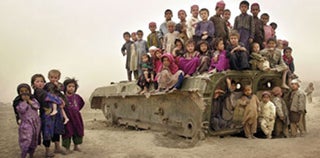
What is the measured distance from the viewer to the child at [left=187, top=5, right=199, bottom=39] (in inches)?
378

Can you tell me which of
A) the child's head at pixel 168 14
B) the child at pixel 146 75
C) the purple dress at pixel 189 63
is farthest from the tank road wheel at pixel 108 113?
the purple dress at pixel 189 63

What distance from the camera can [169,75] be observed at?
8070 millimetres

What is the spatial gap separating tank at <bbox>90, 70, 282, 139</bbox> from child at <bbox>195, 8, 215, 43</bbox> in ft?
4.98

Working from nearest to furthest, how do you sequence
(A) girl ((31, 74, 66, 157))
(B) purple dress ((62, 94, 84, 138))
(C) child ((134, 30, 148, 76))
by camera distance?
(A) girl ((31, 74, 66, 157)) → (B) purple dress ((62, 94, 84, 138)) → (C) child ((134, 30, 148, 76))

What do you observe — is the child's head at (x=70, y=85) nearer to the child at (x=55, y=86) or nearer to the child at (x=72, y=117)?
the child at (x=72, y=117)

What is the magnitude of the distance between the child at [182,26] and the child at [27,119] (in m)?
5.21

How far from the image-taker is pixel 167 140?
7934 mm

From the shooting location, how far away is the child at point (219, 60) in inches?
301

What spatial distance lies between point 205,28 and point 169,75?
175 centimetres

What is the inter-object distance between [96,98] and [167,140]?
246 inches

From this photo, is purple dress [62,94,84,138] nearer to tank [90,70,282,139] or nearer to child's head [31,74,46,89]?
child's head [31,74,46,89]

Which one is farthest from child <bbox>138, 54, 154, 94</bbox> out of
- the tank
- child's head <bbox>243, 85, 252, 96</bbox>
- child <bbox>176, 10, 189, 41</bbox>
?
child's head <bbox>243, 85, 252, 96</bbox>

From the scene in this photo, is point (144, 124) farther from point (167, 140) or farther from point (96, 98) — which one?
point (96, 98)

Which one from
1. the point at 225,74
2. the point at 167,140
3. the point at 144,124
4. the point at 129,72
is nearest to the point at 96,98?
the point at 129,72
